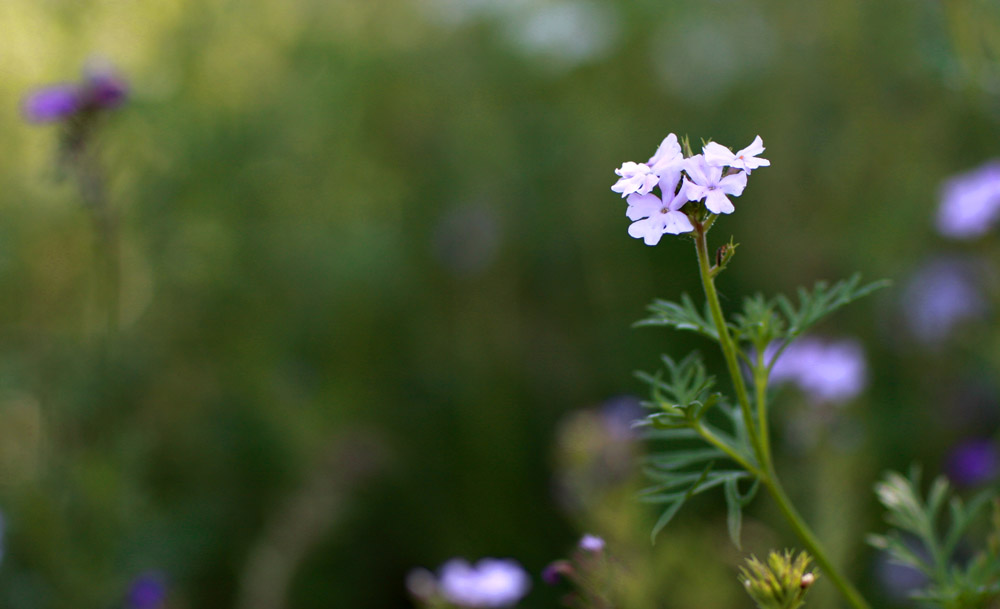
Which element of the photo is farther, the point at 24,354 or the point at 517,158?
the point at 517,158

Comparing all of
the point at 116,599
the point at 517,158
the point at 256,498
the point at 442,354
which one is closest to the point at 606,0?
the point at 517,158

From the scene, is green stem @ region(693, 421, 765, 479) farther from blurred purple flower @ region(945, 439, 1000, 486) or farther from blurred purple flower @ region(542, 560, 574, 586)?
blurred purple flower @ region(945, 439, 1000, 486)

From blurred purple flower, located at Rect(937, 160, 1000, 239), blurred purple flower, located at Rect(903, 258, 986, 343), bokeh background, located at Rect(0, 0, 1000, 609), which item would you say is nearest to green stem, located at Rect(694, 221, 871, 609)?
bokeh background, located at Rect(0, 0, 1000, 609)

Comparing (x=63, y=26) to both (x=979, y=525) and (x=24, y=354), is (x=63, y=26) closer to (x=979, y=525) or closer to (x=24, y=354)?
(x=24, y=354)

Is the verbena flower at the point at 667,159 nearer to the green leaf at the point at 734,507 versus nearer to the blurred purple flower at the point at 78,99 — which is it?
the green leaf at the point at 734,507

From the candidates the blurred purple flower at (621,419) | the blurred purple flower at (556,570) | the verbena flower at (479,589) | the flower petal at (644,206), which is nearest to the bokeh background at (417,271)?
the blurred purple flower at (621,419)

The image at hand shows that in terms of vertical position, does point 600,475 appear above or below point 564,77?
below
